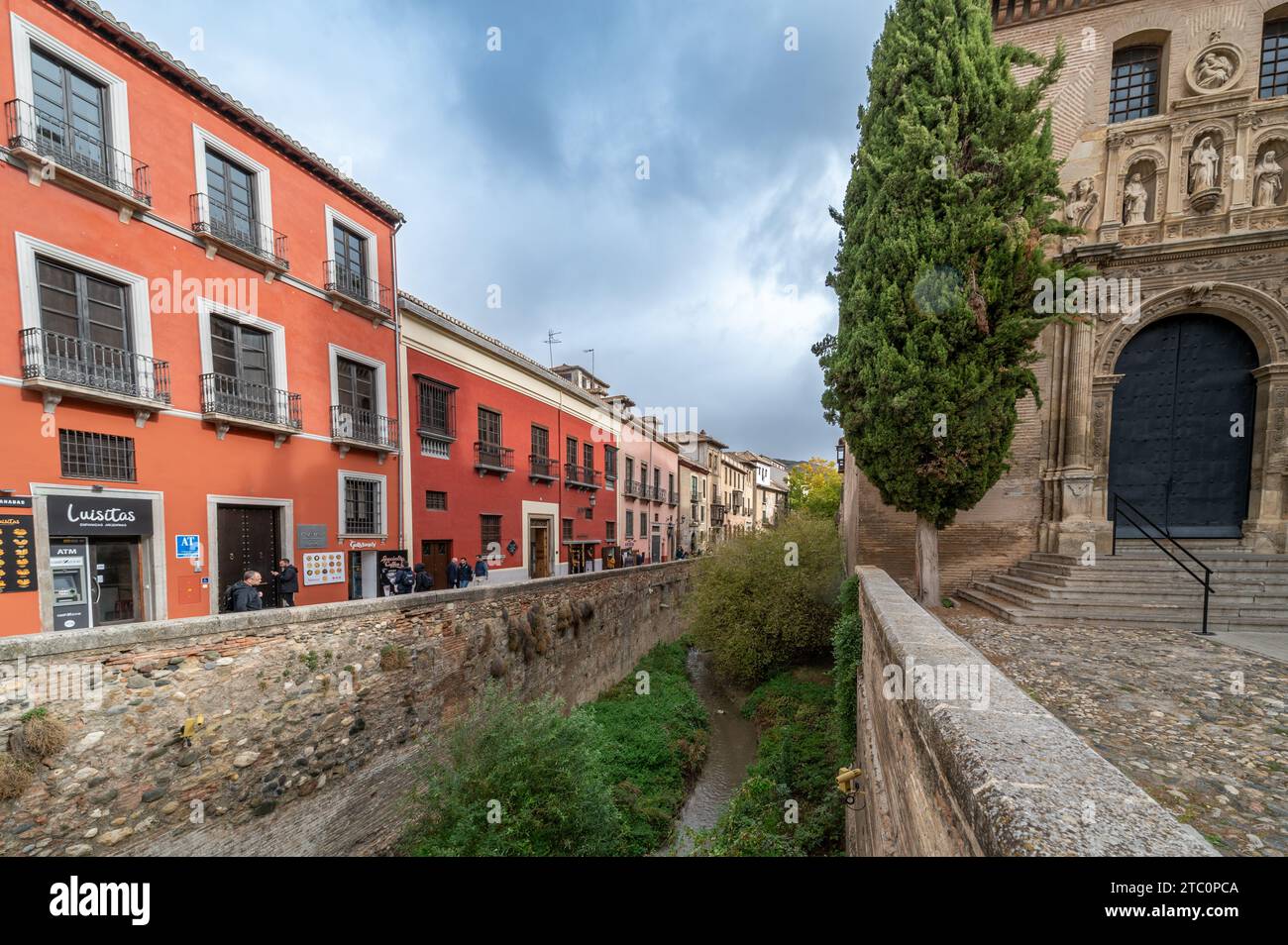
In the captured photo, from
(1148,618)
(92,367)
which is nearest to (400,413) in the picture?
(92,367)

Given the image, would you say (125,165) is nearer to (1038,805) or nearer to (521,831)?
(521,831)

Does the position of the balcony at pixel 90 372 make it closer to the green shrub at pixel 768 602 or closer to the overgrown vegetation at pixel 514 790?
the overgrown vegetation at pixel 514 790

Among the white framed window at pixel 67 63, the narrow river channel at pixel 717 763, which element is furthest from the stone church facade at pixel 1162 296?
the white framed window at pixel 67 63

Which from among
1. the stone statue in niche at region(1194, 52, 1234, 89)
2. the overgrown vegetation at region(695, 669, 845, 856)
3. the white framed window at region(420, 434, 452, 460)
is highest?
the stone statue in niche at region(1194, 52, 1234, 89)

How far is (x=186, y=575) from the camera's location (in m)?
8.84

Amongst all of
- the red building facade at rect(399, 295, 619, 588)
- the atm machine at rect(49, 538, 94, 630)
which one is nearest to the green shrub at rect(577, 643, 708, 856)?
the red building facade at rect(399, 295, 619, 588)

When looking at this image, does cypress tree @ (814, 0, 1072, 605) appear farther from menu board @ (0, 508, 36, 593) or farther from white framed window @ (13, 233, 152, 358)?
menu board @ (0, 508, 36, 593)

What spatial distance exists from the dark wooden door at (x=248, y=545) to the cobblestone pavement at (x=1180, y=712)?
508 inches

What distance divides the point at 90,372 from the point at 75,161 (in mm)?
3417

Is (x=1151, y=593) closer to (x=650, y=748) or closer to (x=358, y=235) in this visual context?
(x=650, y=748)

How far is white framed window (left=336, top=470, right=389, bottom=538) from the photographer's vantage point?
11555 millimetres

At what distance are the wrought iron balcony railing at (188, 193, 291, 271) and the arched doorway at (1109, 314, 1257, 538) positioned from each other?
58.7 feet

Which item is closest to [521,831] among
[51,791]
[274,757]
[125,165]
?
[274,757]

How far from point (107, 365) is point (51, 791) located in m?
6.62
